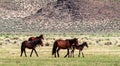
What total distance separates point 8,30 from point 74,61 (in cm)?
8903

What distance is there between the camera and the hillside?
12888cm

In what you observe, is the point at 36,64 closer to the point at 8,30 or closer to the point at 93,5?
the point at 8,30

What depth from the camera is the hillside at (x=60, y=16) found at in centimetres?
12888

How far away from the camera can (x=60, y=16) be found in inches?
5423

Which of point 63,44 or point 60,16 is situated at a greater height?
point 63,44

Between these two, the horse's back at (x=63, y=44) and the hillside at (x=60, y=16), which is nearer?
the horse's back at (x=63, y=44)

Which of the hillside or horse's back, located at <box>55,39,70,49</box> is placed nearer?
horse's back, located at <box>55,39,70,49</box>

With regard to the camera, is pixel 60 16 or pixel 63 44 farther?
pixel 60 16

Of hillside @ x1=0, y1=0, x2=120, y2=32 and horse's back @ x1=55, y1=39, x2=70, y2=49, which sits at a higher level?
horse's back @ x1=55, y1=39, x2=70, y2=49

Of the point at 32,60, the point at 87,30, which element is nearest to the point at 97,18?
the point at 87,30

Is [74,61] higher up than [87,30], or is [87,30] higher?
[74,61]

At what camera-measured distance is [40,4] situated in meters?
153

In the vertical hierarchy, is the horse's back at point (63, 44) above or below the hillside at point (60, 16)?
above

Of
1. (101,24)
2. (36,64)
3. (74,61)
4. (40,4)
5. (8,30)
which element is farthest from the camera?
(40,4)
